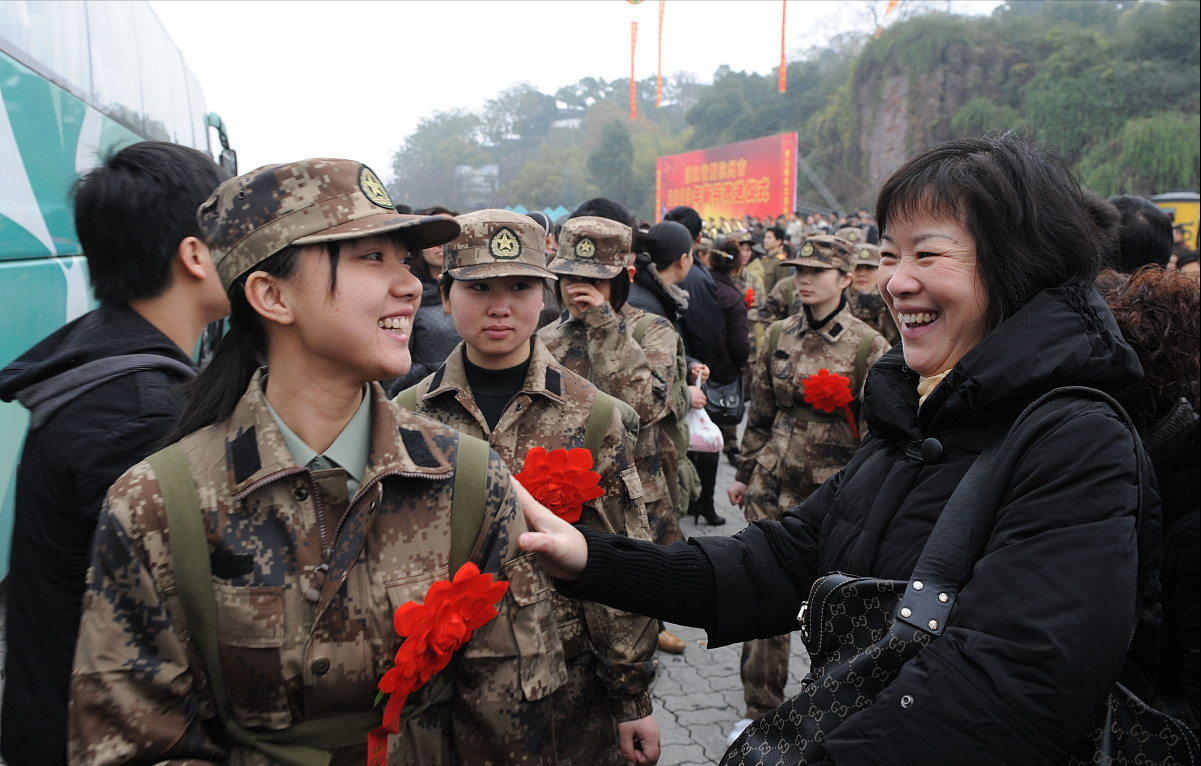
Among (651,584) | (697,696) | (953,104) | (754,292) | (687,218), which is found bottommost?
(697,696)

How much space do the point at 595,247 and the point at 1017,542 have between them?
292cm

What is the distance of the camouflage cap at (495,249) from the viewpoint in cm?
275

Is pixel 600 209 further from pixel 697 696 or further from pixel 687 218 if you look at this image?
pixel 697 696

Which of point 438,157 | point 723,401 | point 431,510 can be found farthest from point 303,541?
point 438,157

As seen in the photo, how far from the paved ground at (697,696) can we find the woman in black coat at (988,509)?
2.30m

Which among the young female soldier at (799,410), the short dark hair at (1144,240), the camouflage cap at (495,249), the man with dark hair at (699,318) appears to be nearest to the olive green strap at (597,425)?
the camouflage cap at (495,249)

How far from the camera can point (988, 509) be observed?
1404mm

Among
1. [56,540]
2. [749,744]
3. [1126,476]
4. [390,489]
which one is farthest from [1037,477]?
[56,540]

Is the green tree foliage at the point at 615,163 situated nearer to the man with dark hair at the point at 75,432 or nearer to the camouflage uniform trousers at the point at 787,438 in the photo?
the camouflage uniform trousers at the point at 787,438

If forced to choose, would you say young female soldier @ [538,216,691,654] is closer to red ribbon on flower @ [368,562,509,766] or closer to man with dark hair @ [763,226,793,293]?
red ribbon on flower @ [368,562,509,766]

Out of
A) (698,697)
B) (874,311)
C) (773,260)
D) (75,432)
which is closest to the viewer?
(75,432)

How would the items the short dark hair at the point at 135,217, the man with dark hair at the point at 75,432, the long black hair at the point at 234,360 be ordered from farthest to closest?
1. the short dark hair at the point at 135,217
2. the man with dark hair at the point at 75,432
3. the long black hair at the point at 234,360

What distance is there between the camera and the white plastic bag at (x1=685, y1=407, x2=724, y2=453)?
5047 millimetres

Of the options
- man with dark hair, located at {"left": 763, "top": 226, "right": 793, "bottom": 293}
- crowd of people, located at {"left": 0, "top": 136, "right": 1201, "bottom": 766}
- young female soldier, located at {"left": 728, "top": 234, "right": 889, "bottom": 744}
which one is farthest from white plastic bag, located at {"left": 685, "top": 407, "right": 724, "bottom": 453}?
man with dark hair, located at {"left": 763, "top": 226, "right": 793, "bottom": 293}
